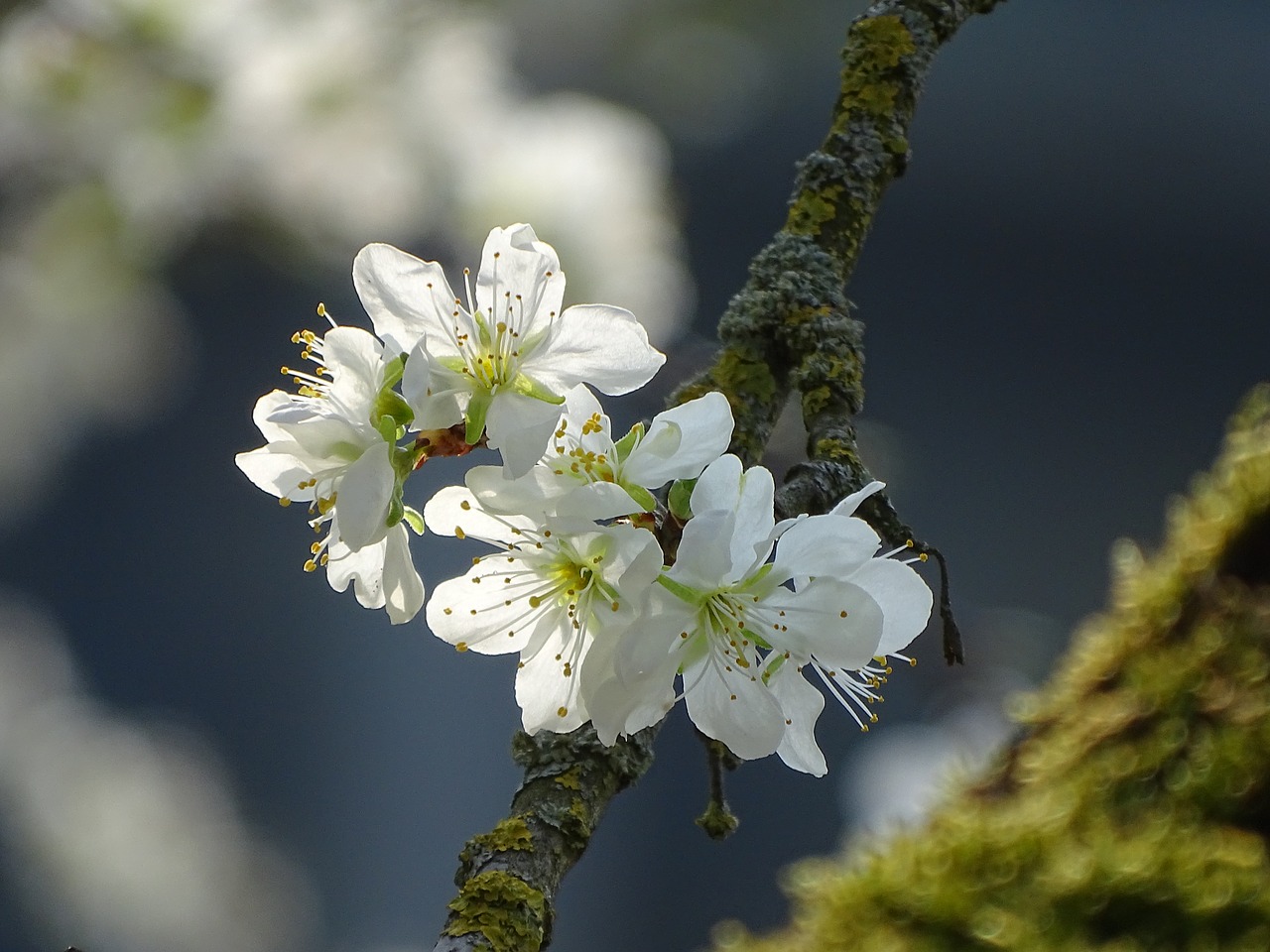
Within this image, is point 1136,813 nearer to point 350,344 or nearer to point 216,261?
point 350,344

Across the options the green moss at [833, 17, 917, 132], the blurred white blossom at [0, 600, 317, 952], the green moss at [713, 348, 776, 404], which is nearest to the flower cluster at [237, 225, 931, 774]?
the green moss at [713, 348, 776, 404]

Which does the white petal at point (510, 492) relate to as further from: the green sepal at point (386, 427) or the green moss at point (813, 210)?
the green moss at point (813, 210)

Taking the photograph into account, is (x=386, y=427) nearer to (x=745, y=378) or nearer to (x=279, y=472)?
(x=279, y=472)

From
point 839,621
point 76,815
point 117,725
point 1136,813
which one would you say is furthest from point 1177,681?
point 117,725

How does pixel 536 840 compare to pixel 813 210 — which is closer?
pixel 536 840

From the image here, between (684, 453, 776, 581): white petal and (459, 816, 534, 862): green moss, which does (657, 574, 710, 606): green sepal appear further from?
(459, 816, 534, 862): green moss

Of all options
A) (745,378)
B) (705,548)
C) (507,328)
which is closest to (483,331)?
(507,328)
